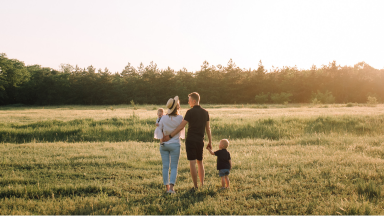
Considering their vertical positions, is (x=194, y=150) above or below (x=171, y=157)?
above

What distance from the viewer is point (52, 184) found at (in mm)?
6012

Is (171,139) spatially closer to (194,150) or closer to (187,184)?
(194,150)

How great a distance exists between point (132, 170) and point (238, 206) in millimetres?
3866

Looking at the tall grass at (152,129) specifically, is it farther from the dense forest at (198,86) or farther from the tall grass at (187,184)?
the dense forest at (198,86)

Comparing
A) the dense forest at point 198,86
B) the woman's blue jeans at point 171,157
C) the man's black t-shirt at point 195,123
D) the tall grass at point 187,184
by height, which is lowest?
the tall grass at point 187,184

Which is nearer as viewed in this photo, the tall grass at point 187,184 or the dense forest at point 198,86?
the tall grass at point 187,184

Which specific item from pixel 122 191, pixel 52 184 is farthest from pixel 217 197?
pixel 52 184

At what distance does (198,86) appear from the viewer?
252 feet

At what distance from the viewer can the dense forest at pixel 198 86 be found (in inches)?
2650

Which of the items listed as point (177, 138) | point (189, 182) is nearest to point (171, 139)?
point (177, 138)

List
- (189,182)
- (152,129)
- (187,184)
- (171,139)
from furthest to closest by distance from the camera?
(152,129)
(189,182)
(187,184)
(171,139)

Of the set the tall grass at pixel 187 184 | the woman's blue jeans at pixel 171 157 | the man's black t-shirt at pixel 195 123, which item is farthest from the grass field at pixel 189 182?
the man's black t-shirt at pixel 195 123

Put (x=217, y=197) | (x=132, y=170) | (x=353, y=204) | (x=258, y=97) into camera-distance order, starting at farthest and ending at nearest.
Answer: (x=258, y=97), (x=132, y=170), (x=217, y=197), (x=353, y=204)

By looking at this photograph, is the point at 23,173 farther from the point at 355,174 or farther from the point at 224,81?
→ the point at 224,81
